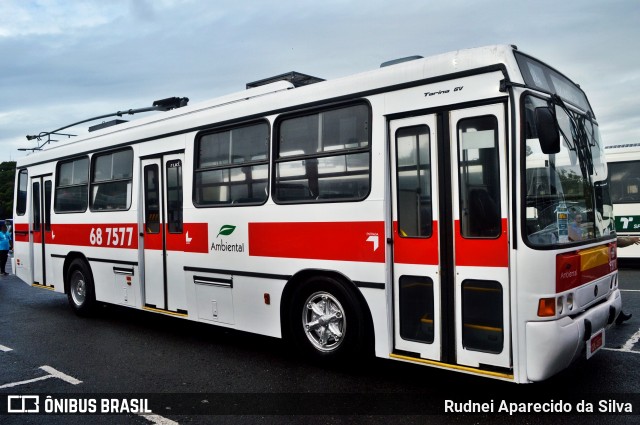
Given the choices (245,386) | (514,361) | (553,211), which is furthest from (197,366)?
(553,211)

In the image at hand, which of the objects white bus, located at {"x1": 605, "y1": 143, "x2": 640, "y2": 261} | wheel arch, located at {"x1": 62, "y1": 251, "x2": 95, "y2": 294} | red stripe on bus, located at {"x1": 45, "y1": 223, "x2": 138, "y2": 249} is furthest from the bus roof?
white bus, located at {"x1": 605, "y1": 143, "x2": 640, "y2": 261}

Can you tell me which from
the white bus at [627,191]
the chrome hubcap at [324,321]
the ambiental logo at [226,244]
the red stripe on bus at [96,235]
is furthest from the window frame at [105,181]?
the white bus at [627,191]

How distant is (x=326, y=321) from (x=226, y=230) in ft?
5.87

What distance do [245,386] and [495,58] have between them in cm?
376

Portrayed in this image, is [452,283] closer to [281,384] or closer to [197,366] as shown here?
[281,384]

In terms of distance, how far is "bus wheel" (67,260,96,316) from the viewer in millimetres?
9359

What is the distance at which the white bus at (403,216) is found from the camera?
182 inches

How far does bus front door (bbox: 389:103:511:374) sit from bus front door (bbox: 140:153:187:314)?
3.43m

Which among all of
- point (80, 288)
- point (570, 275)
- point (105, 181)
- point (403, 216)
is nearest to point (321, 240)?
point (403, 216)

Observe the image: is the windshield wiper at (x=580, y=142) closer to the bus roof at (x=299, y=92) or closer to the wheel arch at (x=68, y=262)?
the bus roof at (x=299, y=92)

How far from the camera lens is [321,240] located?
5836 mm

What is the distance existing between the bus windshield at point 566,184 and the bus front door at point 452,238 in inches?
8.9

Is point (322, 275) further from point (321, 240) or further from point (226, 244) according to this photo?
point (226, 244)

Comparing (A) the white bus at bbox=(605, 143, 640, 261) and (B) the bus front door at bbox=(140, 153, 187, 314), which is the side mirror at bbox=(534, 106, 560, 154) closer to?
(B) the bus front door at bbox=(140, 153, 187, 314)
